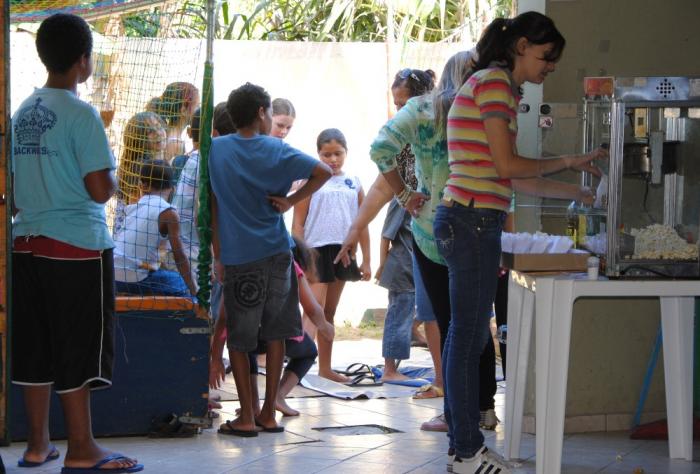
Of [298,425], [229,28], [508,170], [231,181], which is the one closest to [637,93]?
[508,170]

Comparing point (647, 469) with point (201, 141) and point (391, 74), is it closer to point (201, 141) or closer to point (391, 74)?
point (201, 141)

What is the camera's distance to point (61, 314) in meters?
4.68

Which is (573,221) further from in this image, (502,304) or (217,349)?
(217,349)

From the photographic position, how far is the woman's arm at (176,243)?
224 inches

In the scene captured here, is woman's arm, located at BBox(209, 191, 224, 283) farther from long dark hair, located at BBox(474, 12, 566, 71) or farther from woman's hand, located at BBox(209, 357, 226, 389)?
long dark hair, located at BBox(474, 12, 566, 71)

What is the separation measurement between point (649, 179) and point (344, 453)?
6.25 ft

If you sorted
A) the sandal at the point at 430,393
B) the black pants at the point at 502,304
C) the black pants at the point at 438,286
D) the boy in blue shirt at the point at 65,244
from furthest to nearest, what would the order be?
the sandal at the point at 430,393 < the black pants at the point at 502,304 < the black pants at the point at 438,286 < the boy in blue shirt at the point at 65,244

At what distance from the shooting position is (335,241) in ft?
25.8

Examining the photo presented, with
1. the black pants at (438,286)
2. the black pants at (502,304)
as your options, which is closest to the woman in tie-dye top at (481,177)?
the black pants at (438,286)

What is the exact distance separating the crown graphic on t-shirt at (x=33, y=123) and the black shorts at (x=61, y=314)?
42 cm

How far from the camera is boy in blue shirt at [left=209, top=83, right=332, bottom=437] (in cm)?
564

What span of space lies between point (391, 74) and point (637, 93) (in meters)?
5.60

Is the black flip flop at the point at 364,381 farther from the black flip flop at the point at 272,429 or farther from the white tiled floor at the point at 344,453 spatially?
the black flip flop at the point at 272,429

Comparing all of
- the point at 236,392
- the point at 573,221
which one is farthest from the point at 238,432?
the point at 573,221
